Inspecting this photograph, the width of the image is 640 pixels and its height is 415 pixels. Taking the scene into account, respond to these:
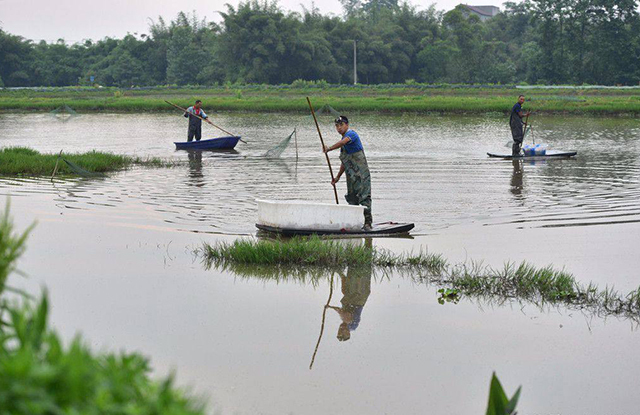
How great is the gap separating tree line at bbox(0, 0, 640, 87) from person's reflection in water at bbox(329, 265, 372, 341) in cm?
5335

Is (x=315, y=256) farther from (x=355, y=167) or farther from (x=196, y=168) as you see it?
(x=196, y=168)

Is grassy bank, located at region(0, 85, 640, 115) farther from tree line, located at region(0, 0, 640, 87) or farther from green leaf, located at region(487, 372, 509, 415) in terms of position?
green leaf, located at region(487, 372, 509, 415)

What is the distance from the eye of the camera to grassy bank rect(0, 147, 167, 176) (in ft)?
53.5

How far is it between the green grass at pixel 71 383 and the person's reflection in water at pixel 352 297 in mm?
4205

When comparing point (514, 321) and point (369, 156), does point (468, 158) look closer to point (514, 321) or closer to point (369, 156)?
point (369, 156)

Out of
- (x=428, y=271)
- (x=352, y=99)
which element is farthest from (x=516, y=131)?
(x=352, y=99)

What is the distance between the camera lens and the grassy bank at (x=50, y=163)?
16.3 meters

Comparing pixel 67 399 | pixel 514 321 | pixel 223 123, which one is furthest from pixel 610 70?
pixel 67 399

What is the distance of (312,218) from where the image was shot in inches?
386

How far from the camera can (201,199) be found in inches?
A: 538

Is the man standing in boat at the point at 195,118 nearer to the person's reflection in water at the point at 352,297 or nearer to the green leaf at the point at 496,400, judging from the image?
the person's reflection in water at the point at 352,297

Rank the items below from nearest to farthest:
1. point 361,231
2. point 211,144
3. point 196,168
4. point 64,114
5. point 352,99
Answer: point 361,231, point 196,168, point 211,144, point 64,114, point 352,99

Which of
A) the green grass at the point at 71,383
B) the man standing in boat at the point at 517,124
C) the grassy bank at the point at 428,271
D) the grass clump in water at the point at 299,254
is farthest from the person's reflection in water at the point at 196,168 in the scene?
the green grass at the point at 71,383

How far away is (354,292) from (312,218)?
2.18 m
